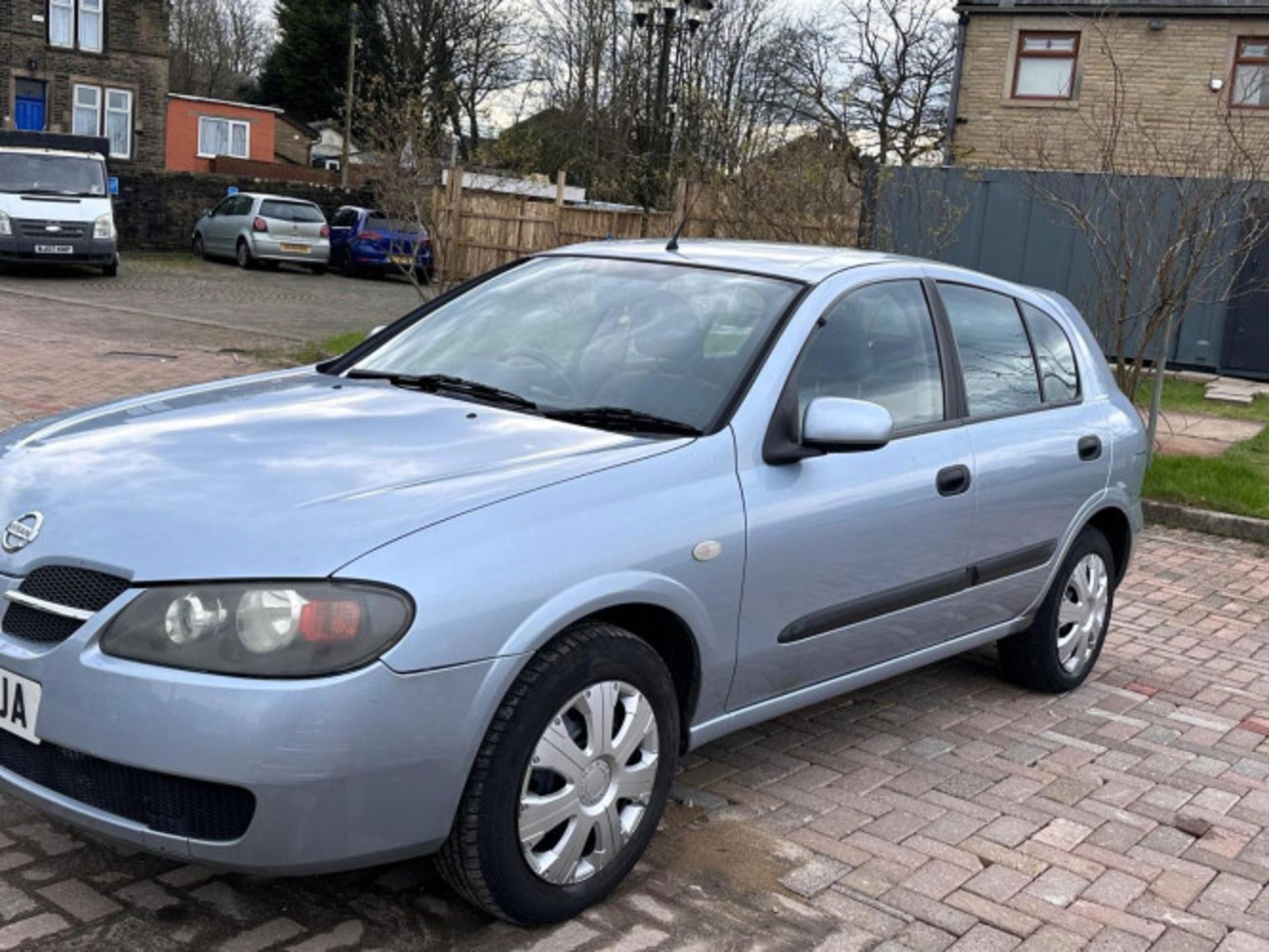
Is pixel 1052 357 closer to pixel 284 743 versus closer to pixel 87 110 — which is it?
pixel 284 743

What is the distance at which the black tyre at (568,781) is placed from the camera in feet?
10.1

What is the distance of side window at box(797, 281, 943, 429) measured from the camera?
4211mm

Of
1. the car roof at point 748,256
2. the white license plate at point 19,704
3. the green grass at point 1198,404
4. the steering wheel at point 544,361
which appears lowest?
the green grass at point 1198,404

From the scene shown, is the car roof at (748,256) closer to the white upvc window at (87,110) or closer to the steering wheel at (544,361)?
the steering wheel at (544,361)

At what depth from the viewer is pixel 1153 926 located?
11.9 ft

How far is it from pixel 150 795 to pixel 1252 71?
1018 inches

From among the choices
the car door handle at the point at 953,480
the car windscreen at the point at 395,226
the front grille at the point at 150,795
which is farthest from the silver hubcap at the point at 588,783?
the car windscreen at the point at 395,226

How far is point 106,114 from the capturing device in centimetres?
3859

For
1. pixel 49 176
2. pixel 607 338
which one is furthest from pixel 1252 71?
pixel 607 338

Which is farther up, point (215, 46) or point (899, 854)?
point (215, 46)

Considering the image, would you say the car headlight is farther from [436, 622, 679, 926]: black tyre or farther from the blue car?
the blue car

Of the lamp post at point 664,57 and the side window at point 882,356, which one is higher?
the lamp post at point 664,57

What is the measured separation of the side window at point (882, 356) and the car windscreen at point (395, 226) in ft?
38.4

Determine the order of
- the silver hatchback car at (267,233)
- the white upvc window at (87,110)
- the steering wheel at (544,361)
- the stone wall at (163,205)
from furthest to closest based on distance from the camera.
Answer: the white upvc window at (87,110)
the stone wall at (163,205)
the silver hatchback car at (267,233)
the steering wheel at (544,361)
